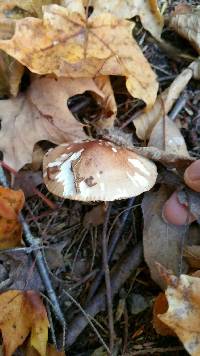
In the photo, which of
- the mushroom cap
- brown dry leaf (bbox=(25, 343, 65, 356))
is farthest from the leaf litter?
the mushroom cap

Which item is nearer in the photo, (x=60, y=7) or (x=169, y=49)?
(x=60, y=7)

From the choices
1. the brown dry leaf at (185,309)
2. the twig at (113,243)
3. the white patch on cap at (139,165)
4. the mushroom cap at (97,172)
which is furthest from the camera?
the twig at (113,243)

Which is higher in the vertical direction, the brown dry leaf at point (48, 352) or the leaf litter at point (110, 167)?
the leaf litter at point (110, 167)

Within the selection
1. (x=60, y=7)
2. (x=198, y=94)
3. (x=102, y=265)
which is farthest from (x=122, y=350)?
(x=60, y=7)

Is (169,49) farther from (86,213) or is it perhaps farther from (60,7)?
(86,213)

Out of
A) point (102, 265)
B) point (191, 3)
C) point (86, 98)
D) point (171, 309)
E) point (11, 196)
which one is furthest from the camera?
point (191, 3)

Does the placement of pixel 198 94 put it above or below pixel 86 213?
above

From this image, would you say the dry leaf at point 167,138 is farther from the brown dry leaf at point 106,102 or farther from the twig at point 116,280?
the twig at point 116,280

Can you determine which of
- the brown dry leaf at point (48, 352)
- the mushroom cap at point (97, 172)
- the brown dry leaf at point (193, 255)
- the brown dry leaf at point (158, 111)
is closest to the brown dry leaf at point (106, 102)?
the brown dry leaf at point (158, 111)
